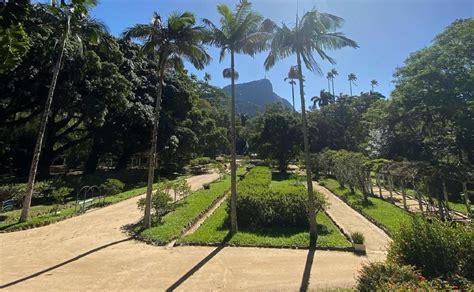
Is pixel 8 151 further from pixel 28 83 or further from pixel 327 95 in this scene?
pixel 327 95

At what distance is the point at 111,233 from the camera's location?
47.5 ft

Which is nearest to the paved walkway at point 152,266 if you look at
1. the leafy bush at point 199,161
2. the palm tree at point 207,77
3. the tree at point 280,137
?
the tree at point 280,137

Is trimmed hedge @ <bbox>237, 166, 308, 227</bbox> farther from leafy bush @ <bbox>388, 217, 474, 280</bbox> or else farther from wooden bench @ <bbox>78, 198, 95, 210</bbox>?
wooden bench @ <bbox>78, 198, 95, 210</bbox>

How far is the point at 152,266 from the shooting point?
33.9ft

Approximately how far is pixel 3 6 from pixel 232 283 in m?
8.18

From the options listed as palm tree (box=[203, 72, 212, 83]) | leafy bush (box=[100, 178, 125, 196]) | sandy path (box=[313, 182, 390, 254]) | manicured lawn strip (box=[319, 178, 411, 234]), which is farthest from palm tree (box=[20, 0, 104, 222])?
palm tree (box=[203, 72, 212, 83])

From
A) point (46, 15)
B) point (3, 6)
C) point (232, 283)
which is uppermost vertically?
point (46, 15)

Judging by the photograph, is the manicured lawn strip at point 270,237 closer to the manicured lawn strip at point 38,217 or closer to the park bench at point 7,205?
the manicured lawn strip at point 38,217

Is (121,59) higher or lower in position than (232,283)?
higher

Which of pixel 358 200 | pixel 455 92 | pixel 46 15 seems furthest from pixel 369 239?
pixel 46 15

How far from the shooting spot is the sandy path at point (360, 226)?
12749 millimetres

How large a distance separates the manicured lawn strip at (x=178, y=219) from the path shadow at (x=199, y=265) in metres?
2.32

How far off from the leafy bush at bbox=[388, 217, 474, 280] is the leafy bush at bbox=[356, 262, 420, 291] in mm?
1091

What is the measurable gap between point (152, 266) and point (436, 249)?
8314 mm
